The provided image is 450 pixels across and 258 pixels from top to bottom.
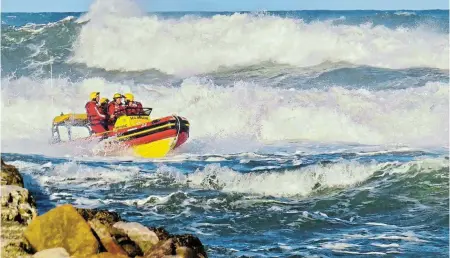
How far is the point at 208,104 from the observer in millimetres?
18719

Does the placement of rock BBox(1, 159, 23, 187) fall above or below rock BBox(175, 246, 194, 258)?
above

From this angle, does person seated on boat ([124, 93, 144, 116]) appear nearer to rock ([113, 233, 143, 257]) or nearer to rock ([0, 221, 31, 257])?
rock ([113, 233, 143, 257])

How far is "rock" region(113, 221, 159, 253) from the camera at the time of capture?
232 inches

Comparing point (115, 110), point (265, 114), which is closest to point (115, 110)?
point (115, 110)

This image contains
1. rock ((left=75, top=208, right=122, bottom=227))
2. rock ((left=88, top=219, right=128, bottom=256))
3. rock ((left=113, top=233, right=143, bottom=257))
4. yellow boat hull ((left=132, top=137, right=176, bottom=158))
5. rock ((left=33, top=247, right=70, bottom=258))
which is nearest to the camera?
rock ((left=33, top=247, right=70, bottom=258))

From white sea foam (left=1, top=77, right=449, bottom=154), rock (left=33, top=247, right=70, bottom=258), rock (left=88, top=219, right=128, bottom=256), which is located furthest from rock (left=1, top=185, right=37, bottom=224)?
white sea foam (left=1, top=77, right=449, bottom=154)

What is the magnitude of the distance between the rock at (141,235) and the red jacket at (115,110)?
25.5 ft

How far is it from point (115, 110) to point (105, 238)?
8.08 meters

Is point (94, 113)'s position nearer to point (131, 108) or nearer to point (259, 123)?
point (131, 108)

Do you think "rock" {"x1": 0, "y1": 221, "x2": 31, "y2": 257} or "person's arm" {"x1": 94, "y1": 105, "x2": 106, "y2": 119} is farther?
"person's arm" {"x1": 94, "y1": 105, "x2": 106, "y2": 119}

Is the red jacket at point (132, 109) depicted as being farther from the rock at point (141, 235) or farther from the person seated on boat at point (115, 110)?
the rock at point (141, 235)

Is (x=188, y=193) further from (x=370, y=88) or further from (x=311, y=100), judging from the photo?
(x=370, y=88)

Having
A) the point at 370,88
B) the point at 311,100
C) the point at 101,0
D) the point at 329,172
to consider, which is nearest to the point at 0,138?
the point at 311,100

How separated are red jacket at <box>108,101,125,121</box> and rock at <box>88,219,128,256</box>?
7841 mm
